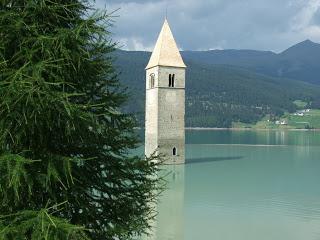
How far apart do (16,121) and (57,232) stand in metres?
1.26

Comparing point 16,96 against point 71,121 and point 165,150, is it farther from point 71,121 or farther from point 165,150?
point 165,150

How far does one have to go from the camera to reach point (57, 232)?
15.1 ft

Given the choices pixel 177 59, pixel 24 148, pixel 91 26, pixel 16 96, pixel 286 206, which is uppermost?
A: pixel 177 59

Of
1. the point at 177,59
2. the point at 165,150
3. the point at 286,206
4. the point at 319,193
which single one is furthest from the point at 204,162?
the point at 286,206

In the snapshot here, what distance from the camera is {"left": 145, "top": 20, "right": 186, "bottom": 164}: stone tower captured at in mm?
42594

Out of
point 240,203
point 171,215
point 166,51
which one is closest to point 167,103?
point 166,51

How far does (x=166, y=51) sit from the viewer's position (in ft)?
144

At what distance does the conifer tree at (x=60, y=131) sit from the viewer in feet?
16.1

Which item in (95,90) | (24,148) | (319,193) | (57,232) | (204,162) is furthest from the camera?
(204,162)

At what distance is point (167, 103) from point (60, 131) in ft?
123

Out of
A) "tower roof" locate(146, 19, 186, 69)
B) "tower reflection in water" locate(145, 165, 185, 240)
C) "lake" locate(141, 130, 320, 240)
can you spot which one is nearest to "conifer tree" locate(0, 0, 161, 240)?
"tower reflection in water" locate(145, 165, 185, 240)

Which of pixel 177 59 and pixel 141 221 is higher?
pixel 177 59

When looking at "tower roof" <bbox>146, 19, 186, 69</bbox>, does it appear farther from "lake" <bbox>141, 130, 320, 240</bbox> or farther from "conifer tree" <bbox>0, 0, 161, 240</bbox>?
"conifer tree" <bbox>0, 0, 161, 240</bbox>

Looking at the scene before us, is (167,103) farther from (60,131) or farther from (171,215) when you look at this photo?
(60,131)
